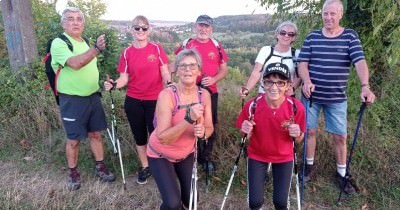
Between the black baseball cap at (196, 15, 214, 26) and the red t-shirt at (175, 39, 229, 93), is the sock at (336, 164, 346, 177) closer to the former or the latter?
the red t-shirt at (175, 39, 229, 93)

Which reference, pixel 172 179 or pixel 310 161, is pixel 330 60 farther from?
pixel 172 179

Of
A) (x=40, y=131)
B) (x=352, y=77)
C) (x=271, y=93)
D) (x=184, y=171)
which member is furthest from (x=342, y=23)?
(x=40, y=131)

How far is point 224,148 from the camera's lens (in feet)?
16.7

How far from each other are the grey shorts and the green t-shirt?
9 cm

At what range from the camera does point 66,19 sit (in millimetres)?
4348

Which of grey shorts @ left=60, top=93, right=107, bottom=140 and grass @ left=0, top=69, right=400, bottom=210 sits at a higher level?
grey shorts @ left=60, top=93, right=107, bottom=140

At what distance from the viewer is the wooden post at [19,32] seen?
7.14m

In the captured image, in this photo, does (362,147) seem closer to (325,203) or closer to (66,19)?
(325,203)

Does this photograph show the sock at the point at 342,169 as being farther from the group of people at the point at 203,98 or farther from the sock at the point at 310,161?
the sock at the point at 310,161

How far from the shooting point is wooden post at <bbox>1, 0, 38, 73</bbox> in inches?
281

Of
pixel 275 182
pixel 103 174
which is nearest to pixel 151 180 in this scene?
pixel 103 174

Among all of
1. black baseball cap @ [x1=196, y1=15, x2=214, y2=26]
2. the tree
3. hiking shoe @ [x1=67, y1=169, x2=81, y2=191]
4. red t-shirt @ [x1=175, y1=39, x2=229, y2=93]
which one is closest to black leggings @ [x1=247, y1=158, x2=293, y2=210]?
red t-shirt @ [x1=175, y1=39, x2=229, y2=93]

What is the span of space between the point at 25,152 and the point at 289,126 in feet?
13.6

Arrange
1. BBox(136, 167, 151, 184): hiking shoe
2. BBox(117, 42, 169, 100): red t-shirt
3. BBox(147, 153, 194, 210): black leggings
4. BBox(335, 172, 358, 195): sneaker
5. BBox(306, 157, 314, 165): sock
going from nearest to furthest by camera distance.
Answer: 1. BBox(147, 153, 194, 210): black leggings
2. BBox(117, 42, 169, 100): red t-shirt
3. BBox(335, 172, 358, 195): sneaker
4. BBox(306, 157, 314, 165): sock
5. BBox(136, 167, 151, 184): hiking shoe
